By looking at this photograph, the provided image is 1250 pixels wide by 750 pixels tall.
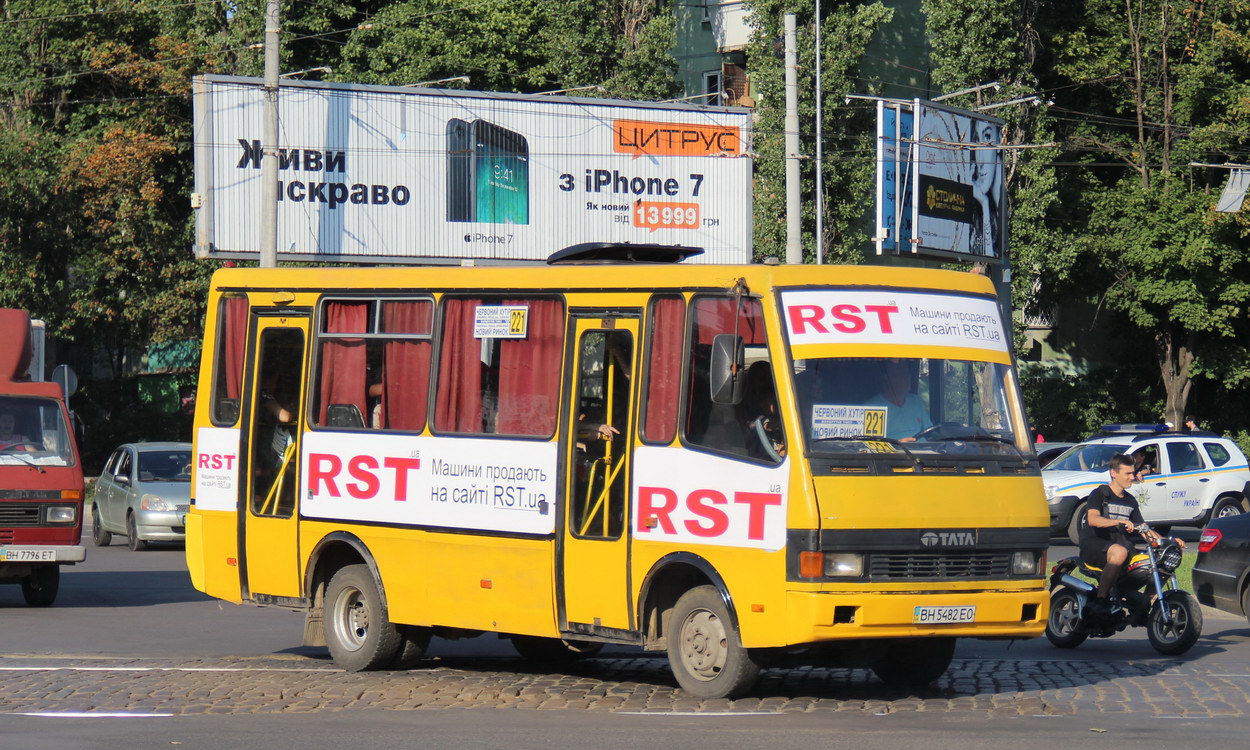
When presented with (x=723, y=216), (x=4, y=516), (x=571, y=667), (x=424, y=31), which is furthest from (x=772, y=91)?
(x=571, y=667)

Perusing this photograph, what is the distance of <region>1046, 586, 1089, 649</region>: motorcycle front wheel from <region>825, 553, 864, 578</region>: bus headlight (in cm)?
441

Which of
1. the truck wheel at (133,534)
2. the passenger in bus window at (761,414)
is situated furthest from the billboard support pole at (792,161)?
the passenger in bus window at (761,414)

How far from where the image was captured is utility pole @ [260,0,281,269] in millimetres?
26906

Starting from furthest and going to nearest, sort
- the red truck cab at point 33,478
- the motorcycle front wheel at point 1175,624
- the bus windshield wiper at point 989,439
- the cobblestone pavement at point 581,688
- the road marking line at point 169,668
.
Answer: the red truck cab at point 33,478, the motorcycle front wheel at point 1175,624, the road marking line at point 169,668, the cobblestone pavement at point 581,688, the bus windshield wiper at point 989,439

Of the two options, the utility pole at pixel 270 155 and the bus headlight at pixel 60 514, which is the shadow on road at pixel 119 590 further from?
the utility pole at pixel 270 155

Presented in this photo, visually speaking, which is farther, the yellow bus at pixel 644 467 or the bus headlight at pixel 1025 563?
the bus headlight at pixel 1025 563

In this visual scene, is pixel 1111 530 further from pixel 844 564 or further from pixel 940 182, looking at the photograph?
pixel 940 182

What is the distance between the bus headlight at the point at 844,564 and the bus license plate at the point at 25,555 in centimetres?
1026

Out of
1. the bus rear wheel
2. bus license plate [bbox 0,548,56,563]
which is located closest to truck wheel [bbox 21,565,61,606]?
bus license plate [bbox 0,548,56,563]

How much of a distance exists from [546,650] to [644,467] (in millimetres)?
2993

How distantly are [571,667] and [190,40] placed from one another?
36.2m

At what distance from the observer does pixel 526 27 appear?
146 ft

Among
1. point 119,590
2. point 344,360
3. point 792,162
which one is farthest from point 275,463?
point 792,162

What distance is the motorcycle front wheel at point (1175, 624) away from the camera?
512 inches
